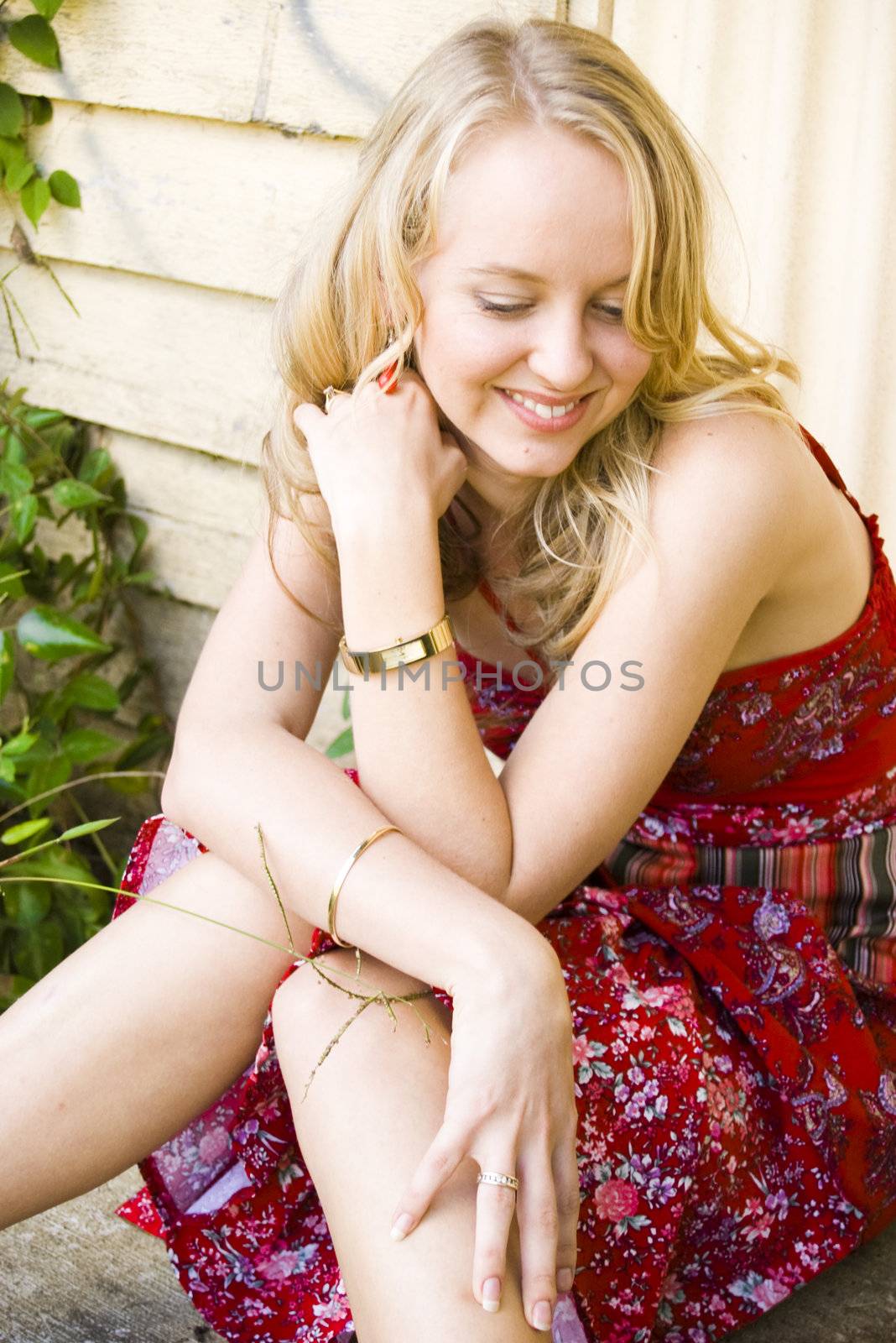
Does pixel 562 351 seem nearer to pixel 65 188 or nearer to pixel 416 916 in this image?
pixel 416 916

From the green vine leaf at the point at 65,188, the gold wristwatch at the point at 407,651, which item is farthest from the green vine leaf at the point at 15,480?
the gold wristwatch at the point at 407,651

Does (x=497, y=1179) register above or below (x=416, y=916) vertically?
below

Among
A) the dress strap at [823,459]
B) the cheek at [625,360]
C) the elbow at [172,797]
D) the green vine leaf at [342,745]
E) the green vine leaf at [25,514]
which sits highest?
the cheek at [625,360]

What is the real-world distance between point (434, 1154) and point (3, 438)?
1762 millimetres

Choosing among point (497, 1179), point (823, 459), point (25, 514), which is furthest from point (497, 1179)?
point (25, 514)

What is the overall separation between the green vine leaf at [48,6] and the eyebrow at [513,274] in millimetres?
1283

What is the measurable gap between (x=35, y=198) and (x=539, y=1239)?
1944 millimetres

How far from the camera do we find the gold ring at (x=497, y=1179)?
1050 mm

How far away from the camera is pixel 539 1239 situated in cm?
106

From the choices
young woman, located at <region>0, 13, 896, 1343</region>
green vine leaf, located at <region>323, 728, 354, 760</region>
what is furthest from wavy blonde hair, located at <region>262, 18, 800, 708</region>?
green vine leaf, located at <region>323, 728, 354, 760</region>

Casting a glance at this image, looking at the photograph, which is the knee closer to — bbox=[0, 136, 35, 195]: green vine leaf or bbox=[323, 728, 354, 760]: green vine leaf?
bbox=[323, 728, 354, 760]: green vine leaf

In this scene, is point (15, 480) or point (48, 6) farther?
point (15, 480)

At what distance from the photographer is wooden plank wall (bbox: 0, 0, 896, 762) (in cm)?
179

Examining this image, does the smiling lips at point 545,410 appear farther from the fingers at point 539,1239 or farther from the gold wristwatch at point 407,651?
the fingers at point 539,1239
